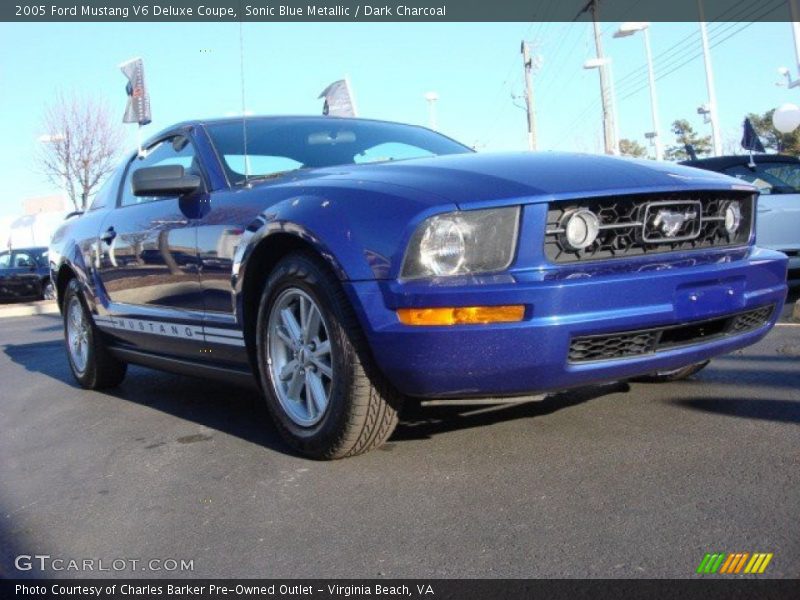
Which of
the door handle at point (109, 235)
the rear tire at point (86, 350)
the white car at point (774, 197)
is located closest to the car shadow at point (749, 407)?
the door handle at point (109, 235)

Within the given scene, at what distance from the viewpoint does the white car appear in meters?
8.23

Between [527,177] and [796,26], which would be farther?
[796,26]

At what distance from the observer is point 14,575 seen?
2570mm

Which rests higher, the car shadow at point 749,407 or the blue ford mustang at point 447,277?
the blue ford mustang at point 447,277

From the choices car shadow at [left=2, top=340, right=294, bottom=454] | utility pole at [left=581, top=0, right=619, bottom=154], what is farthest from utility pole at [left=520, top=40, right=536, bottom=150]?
car shadow at [left=2, top=340, right=294, bottom=454]

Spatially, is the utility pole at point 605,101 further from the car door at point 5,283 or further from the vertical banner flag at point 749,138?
the car door at point 5,283

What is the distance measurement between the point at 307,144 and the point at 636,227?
1.90 metres

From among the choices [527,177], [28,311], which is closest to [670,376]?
[527,177]

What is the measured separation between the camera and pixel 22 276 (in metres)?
22.1

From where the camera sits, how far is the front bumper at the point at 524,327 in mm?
2830

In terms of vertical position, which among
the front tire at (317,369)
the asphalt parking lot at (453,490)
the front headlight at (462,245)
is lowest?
the asphalt parking lot at (453,490)

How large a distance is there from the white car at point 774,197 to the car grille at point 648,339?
5008mm

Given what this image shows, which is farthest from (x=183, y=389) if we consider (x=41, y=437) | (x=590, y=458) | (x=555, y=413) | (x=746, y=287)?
(x=746, y=287)

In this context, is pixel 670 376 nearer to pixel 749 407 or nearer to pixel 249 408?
pixel 749 407
